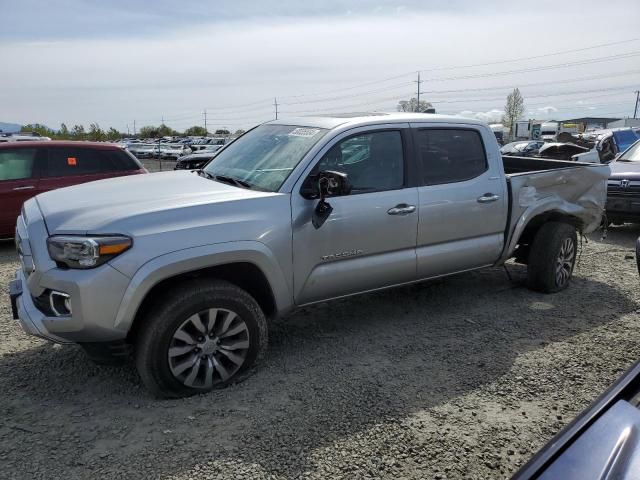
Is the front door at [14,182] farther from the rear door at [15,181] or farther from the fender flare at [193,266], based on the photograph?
the fender flare at [193,266]

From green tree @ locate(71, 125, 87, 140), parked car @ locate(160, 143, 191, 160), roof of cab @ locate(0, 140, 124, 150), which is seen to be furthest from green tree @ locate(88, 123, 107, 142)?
roof of cab @ locate(0, 140, 124, 150)

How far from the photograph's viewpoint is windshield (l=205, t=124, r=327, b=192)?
12.7ft

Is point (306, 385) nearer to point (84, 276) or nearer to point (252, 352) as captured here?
point (252, 352)

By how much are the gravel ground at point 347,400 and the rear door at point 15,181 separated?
10.6 feet

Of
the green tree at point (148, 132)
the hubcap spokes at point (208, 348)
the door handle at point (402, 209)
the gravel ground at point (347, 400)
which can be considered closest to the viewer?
the gravel ground at point (347, 400)

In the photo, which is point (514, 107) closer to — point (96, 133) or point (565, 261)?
point (96, 133)

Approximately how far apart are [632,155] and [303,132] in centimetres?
745

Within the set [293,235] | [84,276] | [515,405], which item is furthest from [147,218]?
[515,405]

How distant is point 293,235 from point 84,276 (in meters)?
1.33

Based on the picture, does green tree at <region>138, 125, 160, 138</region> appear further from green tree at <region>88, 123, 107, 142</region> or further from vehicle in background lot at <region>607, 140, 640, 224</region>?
vehicle in background lot at <region>607, 140, 640, 224</region>

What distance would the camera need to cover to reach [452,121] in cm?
470

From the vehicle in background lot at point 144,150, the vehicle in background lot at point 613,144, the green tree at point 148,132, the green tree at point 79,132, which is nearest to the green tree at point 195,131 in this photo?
the green tree at point 148,132

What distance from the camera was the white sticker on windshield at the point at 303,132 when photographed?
4.07 meters

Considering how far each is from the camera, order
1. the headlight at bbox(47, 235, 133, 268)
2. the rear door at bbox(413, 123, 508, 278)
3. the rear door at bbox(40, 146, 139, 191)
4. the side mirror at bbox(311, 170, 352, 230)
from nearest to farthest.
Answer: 1. the headlight at bbox(47, 235, 133, 268)
2. the side mirror at bbox(311, 170, 352, 230)
3. the rear door at bbox(413, 123, 508, 278)
4. the rear door at bbox(40, 146, 139, 191)
